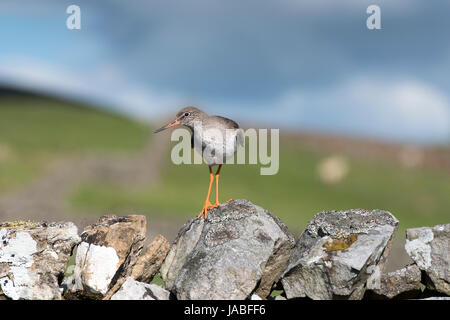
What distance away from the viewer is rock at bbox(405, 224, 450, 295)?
943 centimetres

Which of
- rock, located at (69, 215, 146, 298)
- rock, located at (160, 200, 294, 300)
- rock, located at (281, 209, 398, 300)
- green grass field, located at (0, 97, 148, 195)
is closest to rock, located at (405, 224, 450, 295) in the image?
rock, located at (281, 209, 398, 300)

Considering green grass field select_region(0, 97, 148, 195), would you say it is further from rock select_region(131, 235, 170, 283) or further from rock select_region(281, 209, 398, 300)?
rock select_region(281, 209, 398, 300)

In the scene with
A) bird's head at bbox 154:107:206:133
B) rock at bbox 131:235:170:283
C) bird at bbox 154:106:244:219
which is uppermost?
bird's head at bbox 154:107:206:133

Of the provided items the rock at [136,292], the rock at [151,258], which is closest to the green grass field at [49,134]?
the rock at [151,258]

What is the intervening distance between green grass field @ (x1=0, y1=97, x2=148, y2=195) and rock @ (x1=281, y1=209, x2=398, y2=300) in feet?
109

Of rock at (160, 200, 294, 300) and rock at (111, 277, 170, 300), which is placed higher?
rock at (160, 200, 294, 300)

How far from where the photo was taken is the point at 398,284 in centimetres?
960

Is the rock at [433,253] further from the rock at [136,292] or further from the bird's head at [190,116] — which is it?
the rock at [136,292]

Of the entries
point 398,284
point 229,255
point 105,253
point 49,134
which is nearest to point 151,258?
point 105,253

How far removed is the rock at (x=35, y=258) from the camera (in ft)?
29.5

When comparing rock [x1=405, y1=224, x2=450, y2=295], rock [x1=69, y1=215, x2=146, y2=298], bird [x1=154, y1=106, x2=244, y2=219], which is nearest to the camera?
rock [x1=69, y1=215, x2=146, y2=298]
